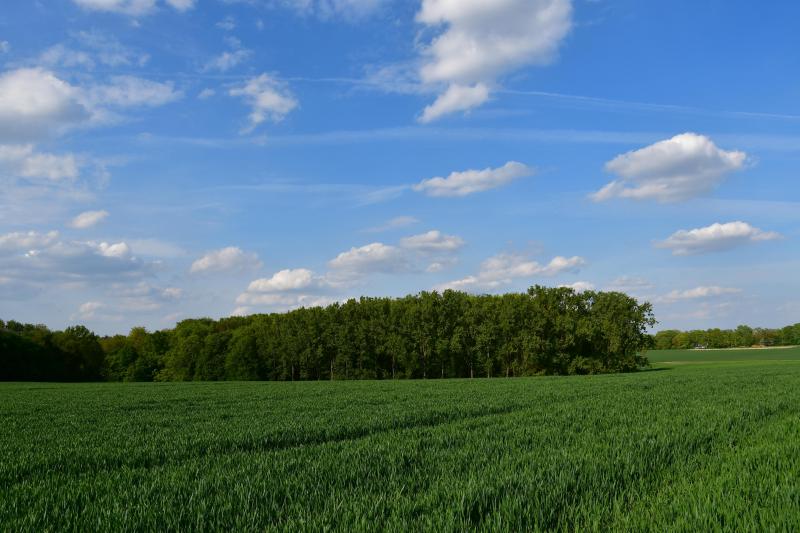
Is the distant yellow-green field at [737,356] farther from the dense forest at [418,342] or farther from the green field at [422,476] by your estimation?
the green field at [422,476]

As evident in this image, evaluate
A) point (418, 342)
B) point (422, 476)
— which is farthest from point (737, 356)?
point (422, 476)

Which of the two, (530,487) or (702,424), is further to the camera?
(702,424)

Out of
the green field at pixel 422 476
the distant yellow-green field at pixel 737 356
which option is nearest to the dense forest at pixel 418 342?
the distant yellow-green field at pixel 737 356

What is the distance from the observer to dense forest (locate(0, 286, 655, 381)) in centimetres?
8119

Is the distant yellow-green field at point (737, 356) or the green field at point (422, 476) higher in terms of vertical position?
the green field at point (422, 476)

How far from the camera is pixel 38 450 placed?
13.6m

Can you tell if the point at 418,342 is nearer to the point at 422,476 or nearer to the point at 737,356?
the point at 422,476

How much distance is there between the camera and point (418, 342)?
3351 inches

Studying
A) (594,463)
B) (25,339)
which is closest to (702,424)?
(594,463)

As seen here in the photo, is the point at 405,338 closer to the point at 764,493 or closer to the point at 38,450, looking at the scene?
the point at 38,450

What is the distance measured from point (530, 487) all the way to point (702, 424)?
368 inches

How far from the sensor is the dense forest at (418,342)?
8119 cm

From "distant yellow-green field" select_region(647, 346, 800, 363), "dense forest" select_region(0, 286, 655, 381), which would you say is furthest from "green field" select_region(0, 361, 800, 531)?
"distant yellow-green field" select_region(647, 346, 800, 363)

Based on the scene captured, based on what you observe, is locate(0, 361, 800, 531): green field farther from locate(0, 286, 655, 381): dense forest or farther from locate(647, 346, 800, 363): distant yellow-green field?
locate(647, 346, 800, 363): distant yellow-green field
